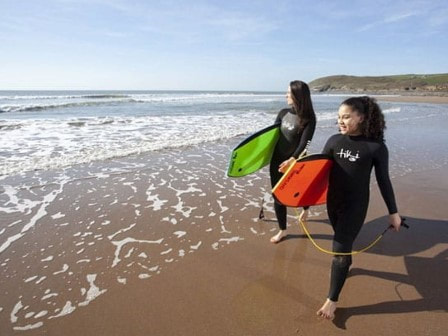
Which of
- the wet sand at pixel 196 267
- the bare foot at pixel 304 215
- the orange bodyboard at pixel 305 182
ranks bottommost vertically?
the wet sand at pixel 196 267

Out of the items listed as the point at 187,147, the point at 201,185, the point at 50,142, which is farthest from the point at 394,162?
the point at 50,142

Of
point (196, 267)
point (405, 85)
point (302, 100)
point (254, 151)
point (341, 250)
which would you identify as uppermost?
point (405, 85)

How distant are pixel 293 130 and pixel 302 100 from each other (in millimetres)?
397

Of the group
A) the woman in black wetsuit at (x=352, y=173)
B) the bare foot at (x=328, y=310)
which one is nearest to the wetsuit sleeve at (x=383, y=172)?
the woman in black wetsuit at (x=352, y=173)

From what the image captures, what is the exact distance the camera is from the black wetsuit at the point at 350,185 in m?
2.71

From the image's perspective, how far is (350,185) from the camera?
281cm

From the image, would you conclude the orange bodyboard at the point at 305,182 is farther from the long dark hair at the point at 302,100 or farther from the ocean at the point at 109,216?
the ocean at the point at 109,216

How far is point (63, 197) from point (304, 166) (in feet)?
Answer: 15.0

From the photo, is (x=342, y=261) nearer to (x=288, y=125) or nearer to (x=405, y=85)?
(x=288, y=125)

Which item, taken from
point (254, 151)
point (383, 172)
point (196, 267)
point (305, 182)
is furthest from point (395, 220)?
point (254, 151)

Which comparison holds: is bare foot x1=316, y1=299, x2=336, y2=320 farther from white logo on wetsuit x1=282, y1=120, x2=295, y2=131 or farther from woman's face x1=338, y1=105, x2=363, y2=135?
white logo on wetsuit x1=282, y1=120, x2=295, y2=131

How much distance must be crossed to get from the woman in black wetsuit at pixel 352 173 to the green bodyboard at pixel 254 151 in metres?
1.50

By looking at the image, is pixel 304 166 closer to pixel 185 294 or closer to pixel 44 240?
pixel 185 294

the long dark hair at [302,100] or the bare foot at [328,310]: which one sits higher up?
the long dark hair at [302,100]
